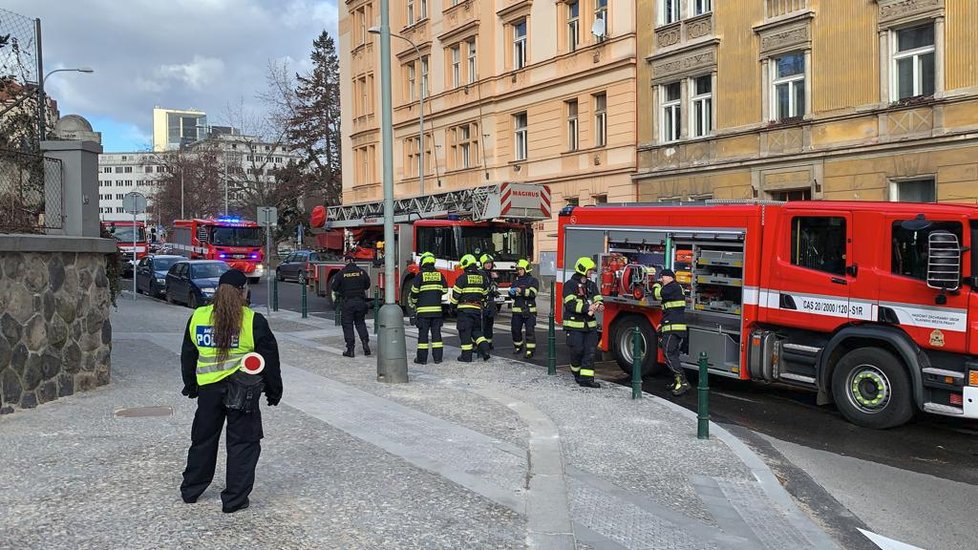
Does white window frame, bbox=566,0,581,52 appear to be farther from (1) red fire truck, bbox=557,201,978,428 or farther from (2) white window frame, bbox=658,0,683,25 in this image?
(1) red fire truck, bbox=557,201,978,428

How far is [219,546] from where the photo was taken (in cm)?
482

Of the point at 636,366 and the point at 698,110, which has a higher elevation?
the point at 698,110

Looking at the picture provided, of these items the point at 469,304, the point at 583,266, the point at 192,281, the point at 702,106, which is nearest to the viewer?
the point at 583,266

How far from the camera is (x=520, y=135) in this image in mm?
33875

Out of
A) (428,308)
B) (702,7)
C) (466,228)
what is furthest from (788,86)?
(428,308)

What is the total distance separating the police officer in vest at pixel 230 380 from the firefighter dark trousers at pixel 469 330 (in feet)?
25.2

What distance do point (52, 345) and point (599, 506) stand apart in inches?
245

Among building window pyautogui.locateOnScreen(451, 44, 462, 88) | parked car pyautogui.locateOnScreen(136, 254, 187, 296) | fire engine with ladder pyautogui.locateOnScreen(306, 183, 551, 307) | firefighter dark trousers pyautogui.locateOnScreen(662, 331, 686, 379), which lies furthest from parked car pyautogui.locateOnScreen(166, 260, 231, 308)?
building window pyautogui.locateOnScreen(451, 44, 462, 88)

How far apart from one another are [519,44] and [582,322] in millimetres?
24628

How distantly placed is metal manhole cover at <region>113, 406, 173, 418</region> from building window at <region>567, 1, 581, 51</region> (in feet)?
80.7

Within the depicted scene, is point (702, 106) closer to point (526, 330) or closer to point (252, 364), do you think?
point (526, 330)

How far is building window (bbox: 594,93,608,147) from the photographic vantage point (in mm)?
29422

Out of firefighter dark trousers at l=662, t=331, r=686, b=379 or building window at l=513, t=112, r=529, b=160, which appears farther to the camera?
building window at l=513, t=112, r=529, b=160

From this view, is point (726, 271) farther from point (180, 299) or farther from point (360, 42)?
point (360, 42)
